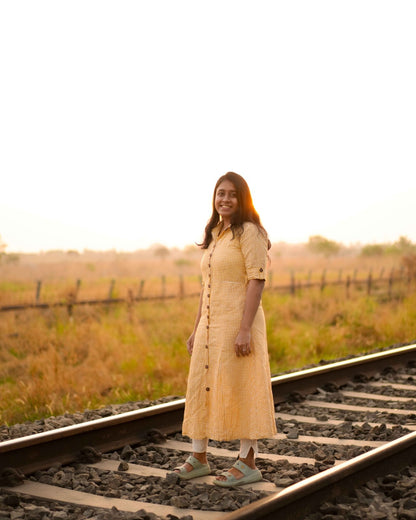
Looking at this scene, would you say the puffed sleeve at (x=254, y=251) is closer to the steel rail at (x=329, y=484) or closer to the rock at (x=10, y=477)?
the steel rail at (x=329, y=484)

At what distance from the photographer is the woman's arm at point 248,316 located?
168 inches

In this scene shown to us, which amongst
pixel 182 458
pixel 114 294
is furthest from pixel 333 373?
pixel 114 294

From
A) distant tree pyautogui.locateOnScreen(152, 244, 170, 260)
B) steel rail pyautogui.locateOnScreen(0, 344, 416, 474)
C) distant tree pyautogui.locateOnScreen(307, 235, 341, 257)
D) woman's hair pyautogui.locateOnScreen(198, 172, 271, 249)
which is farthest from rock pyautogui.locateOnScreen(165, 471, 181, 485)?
distant tree pyautogui.locateOnScreen(152, 244, 170, 260)

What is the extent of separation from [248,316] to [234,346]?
0.22 metres

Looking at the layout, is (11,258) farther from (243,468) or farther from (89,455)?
(243,468)

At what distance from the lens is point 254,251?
14.2ft

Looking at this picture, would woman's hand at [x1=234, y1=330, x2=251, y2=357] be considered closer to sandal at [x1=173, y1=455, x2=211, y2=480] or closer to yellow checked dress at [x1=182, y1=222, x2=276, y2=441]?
yellow checked dress at [x1=182, y1=222, x2=276, y2=441]

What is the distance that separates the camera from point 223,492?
13.9ft

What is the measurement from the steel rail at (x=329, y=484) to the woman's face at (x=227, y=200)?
1689 mm

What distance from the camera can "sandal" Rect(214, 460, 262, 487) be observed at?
4371mm

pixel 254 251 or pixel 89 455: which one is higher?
pixel 254 251

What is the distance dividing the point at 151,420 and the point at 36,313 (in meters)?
10.2

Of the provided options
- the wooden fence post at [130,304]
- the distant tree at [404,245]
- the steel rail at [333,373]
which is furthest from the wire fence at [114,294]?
the distant tree at [404,245]

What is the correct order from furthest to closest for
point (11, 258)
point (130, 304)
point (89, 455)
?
point (11, 258) < point (130, 304) < point (89, 455)
